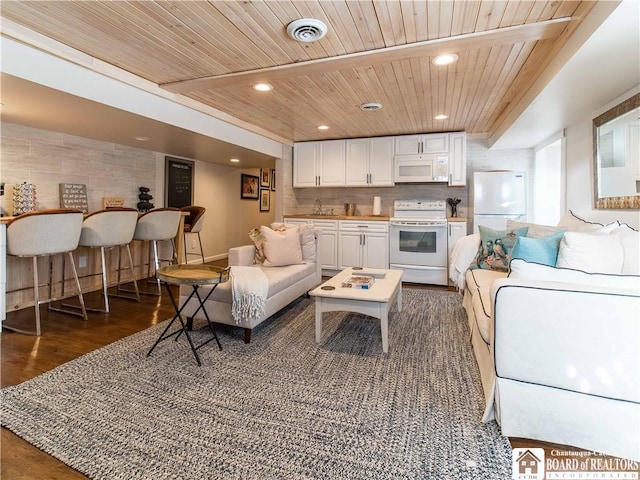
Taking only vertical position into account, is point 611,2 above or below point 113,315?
above

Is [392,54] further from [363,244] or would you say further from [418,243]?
[363,244]

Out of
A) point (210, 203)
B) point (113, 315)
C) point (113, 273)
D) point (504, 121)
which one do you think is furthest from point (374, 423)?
point (210, 203)

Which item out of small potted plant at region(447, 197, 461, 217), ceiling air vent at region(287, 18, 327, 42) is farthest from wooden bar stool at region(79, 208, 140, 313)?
small potted plant at region(447, 197, 461, 217)

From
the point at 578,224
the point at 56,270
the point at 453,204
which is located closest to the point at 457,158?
the point at 453,204

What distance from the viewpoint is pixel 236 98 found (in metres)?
3.51

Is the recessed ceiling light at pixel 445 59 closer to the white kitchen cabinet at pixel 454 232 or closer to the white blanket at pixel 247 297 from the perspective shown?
the white blanket at pixel 247 297

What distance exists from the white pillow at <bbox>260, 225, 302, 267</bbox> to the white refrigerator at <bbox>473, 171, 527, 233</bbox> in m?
2.76

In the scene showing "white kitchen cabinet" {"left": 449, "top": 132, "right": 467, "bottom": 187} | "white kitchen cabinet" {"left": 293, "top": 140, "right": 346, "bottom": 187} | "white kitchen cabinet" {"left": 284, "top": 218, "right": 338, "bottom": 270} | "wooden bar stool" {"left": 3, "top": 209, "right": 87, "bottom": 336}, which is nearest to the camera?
"wooden bar stool" {"left": 3, "top": 209, "right": 87, "bottom": 336}

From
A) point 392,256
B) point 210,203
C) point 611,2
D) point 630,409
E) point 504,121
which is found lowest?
point 630,409

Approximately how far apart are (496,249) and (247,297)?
2282mm

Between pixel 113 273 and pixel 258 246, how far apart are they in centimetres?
232

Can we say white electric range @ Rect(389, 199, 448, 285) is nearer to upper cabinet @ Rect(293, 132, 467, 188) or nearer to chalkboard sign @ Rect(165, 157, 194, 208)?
upper cabinet @ Rect(293, 132, 467, 188)

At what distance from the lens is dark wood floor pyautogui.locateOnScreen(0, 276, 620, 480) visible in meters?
1.40

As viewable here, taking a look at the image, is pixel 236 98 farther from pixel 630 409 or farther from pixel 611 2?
pixel 630 409
